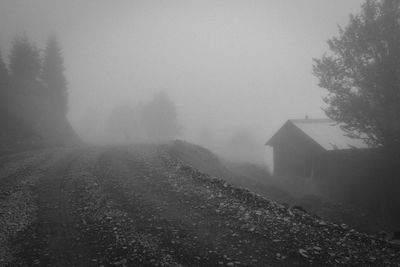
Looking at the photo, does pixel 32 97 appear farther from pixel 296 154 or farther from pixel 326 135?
pixel 326 135

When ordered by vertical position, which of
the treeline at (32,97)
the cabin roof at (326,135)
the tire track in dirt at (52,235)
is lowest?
the tire track in dirt at (52,235)

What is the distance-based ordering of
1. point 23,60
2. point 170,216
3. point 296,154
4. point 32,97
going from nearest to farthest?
1. point 170,216
2. point 296,154
3. point 32,97
4. point 23,60

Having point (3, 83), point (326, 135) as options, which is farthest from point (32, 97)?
point (326, 135)

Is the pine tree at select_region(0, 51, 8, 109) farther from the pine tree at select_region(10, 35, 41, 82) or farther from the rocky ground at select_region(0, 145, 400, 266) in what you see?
the rocky ground at select_region(0, 145, 400, 266)

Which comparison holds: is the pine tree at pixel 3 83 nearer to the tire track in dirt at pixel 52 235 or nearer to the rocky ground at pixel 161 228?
the rocky ground at pixel 161 228

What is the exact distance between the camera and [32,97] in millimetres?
40656

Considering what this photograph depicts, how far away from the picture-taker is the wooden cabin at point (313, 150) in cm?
2830

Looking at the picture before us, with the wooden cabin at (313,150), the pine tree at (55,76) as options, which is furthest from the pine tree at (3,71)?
the wooden cabin at (313,150)

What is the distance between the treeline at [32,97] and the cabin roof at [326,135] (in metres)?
31.1

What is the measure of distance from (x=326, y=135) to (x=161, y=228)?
89.8 feet

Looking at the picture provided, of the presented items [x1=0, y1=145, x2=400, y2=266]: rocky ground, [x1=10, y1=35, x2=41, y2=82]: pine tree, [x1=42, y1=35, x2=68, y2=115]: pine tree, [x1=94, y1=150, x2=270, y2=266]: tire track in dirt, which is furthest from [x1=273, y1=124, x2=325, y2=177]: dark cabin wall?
[x1=10, y1=35, x2=41, y2=82]: pine tree

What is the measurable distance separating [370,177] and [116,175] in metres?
22.2

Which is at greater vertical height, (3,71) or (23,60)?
(23,60)

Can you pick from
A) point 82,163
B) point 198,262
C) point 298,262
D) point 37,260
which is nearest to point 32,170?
point 82,163
